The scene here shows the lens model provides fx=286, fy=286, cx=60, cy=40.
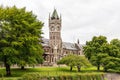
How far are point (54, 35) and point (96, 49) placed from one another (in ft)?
113

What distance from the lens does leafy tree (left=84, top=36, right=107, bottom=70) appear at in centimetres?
7175

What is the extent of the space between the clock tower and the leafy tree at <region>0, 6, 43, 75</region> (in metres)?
51.6

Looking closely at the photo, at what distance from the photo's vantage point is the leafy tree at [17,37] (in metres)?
50.1

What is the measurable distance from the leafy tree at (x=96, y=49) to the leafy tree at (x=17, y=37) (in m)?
22.1

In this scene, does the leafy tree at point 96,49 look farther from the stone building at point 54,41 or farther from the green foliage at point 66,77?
the stone building at point 54,41

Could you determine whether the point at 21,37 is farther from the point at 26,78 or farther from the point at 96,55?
the point at 96,55

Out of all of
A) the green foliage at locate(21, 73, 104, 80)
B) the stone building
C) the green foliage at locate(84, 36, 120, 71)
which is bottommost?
the green foliage at locate(21, 73, 104, 80)

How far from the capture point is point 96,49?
74938 millimetres

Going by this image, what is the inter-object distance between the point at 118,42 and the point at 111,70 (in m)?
8.22

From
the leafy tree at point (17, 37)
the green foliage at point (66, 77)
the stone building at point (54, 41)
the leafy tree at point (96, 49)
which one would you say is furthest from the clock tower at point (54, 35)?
the leafy tree at point (17, 37)

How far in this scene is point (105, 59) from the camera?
227 ft

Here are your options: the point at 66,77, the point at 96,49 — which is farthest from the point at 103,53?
the point at 66,77

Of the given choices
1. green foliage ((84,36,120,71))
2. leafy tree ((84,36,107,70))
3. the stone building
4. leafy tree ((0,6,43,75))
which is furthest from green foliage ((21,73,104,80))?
the stone building

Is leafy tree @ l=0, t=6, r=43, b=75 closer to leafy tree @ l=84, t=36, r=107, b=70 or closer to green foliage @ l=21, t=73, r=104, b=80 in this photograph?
green foliage @ l=21, t=73, r=104, b=80
